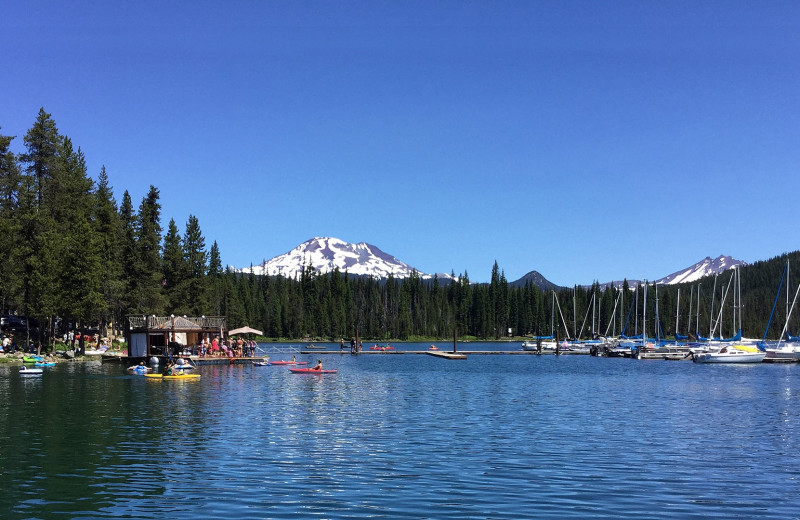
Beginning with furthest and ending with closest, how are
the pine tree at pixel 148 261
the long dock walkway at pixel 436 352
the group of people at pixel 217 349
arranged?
the long dock walkway at pixel 436 352, the pine tree at pixel 148 261, the group of people at pixel 217 349

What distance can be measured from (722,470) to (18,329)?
101 metres

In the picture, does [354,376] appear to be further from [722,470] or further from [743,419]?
[722,470]

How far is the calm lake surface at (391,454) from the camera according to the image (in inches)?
847

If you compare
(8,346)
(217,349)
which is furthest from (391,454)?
(8,346)

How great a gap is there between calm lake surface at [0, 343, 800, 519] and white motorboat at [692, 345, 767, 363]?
58.4m

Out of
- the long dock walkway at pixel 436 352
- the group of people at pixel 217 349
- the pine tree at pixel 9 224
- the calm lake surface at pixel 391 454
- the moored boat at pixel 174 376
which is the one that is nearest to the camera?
the calm lake surface at pixel 391 454

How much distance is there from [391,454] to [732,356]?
98953 millimetres

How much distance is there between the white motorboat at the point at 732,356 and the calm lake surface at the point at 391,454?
58.4 metres

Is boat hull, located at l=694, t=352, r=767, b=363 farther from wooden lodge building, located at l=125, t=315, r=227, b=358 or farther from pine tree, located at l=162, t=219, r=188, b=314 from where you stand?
pine tree, located at l=162, t=219, r=188, b=314

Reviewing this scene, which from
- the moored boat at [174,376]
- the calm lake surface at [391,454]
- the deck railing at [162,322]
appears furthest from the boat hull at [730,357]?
the moored boat at [174,376]

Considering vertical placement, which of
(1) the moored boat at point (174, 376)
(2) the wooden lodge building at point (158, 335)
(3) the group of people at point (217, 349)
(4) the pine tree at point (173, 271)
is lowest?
(1) the moored boat at point (174, 376)

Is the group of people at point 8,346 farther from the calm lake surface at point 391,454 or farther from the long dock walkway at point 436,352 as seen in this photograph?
the long dock walkway at point 436,352

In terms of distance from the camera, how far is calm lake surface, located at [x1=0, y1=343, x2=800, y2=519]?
21.5m

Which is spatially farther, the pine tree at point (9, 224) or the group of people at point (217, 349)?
the group of people at point (217, 349)
